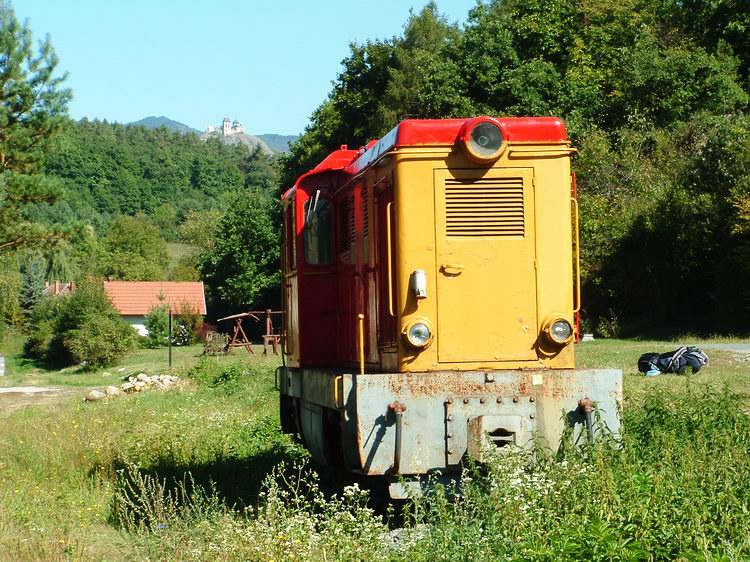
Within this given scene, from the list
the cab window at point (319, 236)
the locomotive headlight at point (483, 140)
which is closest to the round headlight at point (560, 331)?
the locomotive headlight at point (483, 140)

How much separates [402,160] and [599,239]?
30.6 m

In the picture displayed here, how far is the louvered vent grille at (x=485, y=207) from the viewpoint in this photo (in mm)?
8359

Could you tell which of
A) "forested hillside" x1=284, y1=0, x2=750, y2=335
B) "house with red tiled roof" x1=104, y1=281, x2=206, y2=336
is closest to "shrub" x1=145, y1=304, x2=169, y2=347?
"house with red tiled roof" x1=104, y1=281, x2=206, y2=336

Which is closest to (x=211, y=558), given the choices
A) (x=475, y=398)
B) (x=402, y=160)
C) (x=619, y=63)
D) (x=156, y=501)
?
(x=156, y=501)

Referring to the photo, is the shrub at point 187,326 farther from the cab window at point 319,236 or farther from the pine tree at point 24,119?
the cab window at point 319,236

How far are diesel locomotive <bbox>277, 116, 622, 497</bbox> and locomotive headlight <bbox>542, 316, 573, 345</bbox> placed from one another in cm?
1

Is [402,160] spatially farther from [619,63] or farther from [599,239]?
[619,63]

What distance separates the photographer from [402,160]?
833 centimetres

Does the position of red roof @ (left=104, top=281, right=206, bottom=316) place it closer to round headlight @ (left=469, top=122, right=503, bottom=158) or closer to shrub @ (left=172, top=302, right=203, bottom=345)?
shrub @ (left=172, top=302, right=203, bottom=345)

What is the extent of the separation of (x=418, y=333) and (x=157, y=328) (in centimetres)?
5517

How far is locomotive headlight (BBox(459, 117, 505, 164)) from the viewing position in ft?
27.0

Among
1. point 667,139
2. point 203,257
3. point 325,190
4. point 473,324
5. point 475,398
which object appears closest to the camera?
point 475,398

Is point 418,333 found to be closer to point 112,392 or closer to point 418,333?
point 418,333

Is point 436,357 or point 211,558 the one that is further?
point 436,357
